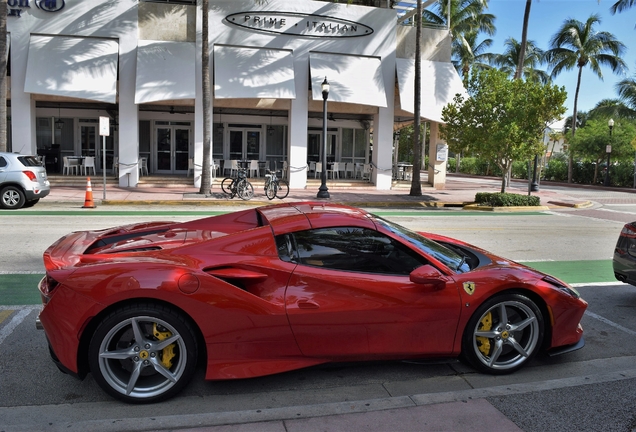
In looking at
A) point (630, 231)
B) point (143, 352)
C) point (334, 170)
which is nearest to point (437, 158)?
point (334, 170)

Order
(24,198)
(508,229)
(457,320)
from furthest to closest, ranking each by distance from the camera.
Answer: (24,198) < (508,229) < (457,320)

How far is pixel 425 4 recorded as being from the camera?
2506 centimetres

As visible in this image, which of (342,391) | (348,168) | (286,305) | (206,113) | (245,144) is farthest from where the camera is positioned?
(245,144)

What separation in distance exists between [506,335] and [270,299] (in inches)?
76.8

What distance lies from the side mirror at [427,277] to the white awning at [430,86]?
21.3 meters

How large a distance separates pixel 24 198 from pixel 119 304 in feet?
44.3

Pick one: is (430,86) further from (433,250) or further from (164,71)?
(433,250)

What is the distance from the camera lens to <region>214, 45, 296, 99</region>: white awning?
23.1 metres

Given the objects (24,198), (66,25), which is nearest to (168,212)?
(24,198)

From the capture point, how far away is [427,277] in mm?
3949

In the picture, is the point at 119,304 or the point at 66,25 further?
the point at 66,25

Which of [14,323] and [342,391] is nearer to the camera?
[342,391]

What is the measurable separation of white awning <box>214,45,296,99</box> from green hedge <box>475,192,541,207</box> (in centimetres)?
933

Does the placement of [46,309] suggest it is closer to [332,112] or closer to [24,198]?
[24,198]
